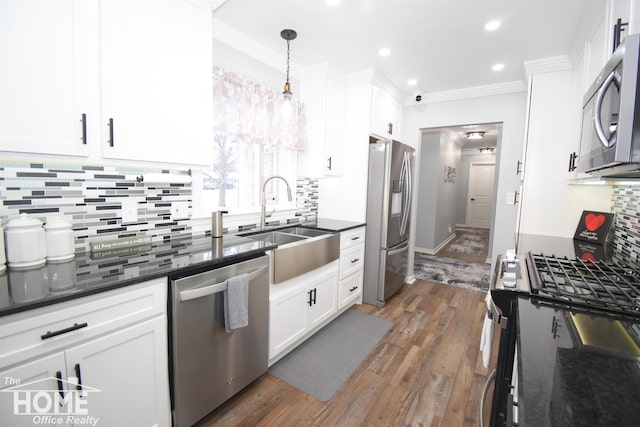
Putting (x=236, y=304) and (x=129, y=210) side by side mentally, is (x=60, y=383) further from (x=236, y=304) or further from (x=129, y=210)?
(x=129, y=210)

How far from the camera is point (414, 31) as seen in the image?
88.7 inches

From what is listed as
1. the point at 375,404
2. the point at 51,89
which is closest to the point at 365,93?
the point at 51,89

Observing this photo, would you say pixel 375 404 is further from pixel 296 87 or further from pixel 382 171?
pixel 296 87

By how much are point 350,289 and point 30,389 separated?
2409 mm

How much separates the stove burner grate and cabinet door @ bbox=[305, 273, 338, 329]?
1483 mm

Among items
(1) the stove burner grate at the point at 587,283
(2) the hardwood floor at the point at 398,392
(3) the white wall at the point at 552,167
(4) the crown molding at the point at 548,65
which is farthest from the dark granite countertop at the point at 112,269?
(4) the crown molding at the point at 548,65

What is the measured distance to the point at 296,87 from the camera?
10.1 ft

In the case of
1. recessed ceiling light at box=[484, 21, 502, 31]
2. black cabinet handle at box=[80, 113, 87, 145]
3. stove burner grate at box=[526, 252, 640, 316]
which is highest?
recessed ceiling light at box=[484, 21, 502, 31]

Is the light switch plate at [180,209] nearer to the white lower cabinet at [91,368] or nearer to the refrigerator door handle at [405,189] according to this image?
the white lower cabinet at [91,368]

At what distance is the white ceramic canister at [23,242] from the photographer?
3.84ft

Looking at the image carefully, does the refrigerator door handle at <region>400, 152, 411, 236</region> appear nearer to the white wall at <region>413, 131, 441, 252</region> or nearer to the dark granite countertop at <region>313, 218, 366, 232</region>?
the dark granite countertop at <region>313, 218, 366, 232</region>

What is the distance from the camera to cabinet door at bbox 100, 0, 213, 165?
1.42m

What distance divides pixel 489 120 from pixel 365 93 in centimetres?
157

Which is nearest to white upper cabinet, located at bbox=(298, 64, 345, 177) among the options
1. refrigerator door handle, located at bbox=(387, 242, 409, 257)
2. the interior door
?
refrigerator door handle, located at bbox=(387, 242, 409, 257)
